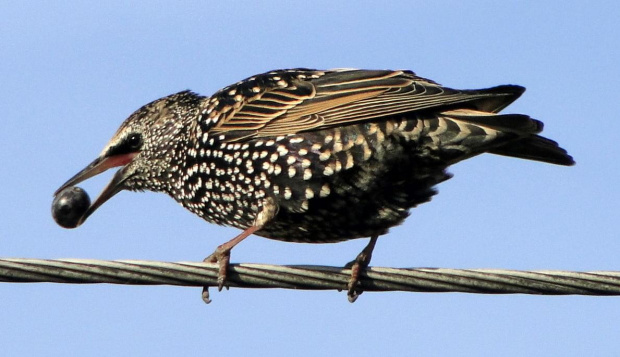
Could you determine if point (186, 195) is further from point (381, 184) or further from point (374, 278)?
point (374, 278)

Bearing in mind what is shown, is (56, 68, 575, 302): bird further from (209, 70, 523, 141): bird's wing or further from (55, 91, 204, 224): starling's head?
(55, 91, 204, 224): starling's head

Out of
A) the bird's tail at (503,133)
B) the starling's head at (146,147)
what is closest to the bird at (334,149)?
the bird's tail at (503,133)

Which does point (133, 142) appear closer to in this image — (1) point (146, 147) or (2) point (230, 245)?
(1) point (146, 147)

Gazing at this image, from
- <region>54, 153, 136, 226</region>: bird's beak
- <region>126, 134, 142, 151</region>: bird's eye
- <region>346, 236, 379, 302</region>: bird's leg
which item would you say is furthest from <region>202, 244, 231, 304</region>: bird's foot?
<region>126, 134, 142, 151</region>: bird's eye

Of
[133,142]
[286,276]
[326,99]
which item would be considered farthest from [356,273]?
[133,142]

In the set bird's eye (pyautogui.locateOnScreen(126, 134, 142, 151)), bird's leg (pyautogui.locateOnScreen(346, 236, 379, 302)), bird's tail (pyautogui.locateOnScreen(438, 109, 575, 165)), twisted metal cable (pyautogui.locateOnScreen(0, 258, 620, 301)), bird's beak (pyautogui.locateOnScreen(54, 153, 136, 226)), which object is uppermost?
bird's tail (pyautogui.locateOnScreen(438, 109, 575, 165))

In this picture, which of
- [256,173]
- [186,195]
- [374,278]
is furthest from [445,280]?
[186,195]

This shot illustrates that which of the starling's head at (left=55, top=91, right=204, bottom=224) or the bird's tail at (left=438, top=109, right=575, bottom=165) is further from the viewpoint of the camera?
the starling's head at (left=55, top=91, right=204, bottom=224)
